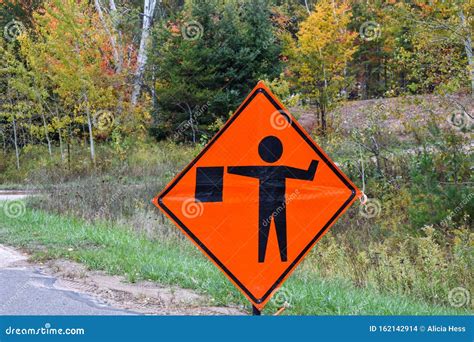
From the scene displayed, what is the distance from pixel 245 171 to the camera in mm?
5324

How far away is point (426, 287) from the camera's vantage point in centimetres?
941

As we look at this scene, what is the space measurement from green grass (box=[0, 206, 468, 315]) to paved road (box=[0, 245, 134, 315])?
813 mm

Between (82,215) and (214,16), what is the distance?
22718 mm

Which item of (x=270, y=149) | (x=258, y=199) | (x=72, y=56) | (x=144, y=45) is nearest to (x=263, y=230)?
(x=258, y=199)

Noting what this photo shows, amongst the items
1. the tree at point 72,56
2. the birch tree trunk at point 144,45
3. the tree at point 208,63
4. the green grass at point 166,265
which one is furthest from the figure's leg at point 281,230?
the birch tree trunk at point 144,45

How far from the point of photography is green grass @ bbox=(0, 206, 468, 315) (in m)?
6.46

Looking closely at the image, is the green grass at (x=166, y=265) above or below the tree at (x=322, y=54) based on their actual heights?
below

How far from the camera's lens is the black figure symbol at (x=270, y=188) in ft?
17.4

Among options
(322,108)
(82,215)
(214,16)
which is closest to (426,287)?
(82,215)

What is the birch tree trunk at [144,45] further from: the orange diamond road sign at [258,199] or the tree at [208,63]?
the orange diamond road sign at [258,199]

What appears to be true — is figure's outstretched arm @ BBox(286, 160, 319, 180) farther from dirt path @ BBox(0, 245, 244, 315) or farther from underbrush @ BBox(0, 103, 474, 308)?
underbrush @ BBox(0, 103, 474, 308)

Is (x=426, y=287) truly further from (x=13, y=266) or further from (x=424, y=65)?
(x=424, y=65)

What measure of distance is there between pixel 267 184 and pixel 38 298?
3112mm

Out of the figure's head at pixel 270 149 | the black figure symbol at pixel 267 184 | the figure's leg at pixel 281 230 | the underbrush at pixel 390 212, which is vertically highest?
the figure's head at pixel 270 149
